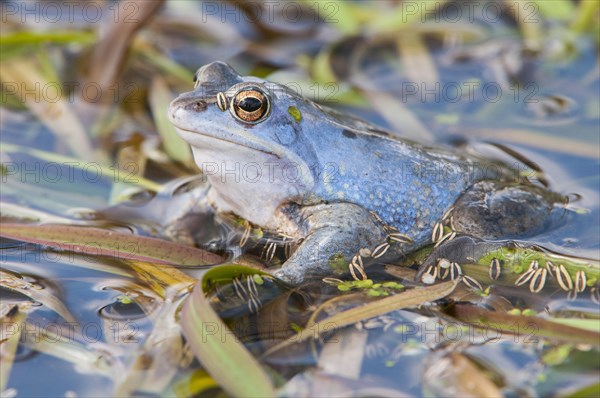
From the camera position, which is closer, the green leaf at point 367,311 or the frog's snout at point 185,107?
the green leaf at point 367,311

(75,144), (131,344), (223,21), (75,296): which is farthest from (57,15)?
(131,344)

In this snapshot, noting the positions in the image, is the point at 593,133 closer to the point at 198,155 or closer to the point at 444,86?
the point at 444,86

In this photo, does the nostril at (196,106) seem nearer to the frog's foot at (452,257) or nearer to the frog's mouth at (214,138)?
the frog's mouth at (214,138)

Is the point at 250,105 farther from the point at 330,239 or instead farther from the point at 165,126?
the point at 165,126

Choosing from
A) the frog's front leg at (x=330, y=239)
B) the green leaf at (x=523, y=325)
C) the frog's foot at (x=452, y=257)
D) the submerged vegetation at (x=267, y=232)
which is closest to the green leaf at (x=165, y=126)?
the submerged vegetation at (x=267, y=232)

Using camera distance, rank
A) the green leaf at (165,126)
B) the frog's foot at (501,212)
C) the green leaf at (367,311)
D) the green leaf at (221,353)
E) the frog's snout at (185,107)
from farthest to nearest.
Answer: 1. the green leaf at (165,126)
2. the frog's foot at (501,212)
3. the frog's snout at (185,107)
4. the green leaf at (367,311)
5. the green leaf at (221,353)

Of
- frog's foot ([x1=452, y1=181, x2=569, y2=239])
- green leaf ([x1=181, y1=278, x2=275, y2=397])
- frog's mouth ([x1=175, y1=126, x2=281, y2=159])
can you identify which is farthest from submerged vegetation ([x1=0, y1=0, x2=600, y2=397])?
frog's mouth ([x1=175, y1=126, x2=281, y2=159])

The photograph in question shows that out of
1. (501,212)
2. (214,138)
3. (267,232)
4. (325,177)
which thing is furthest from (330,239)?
(501,212)
